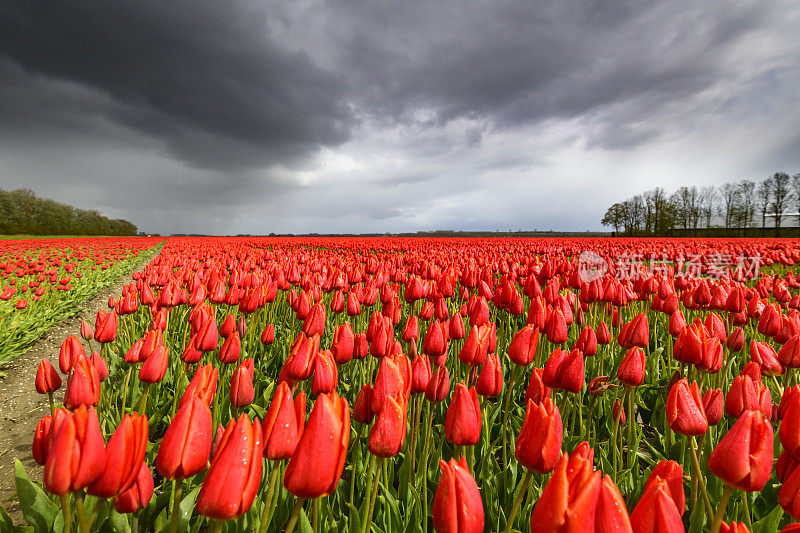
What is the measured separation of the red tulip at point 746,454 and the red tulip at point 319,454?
1.06m

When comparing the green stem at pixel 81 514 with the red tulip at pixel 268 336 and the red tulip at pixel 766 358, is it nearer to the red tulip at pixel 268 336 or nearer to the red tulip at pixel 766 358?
the red tulip at pixel 268 336

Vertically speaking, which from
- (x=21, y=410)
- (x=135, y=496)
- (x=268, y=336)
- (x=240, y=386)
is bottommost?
(x=21, y=410)

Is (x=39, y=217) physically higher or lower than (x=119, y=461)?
higher

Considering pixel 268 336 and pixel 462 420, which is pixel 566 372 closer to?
pixel 462 420

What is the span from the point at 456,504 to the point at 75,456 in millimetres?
989

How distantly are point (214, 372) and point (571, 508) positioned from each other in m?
1.36

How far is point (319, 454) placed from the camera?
3.27 feet

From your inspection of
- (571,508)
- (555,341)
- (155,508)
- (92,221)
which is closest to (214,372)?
(155,508)

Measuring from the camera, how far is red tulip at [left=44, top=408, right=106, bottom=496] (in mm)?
971

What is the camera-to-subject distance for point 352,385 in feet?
10.7

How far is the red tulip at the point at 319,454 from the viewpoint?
99 centimetres

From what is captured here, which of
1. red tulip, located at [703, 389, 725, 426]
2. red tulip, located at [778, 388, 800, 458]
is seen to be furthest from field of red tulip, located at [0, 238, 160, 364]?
red tulip, located at [778, 388, 800, 458]

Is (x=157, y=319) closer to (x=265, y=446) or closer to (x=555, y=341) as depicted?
(x=265, y=446)

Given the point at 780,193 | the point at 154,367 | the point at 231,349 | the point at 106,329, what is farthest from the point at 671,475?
the point at 780,193
